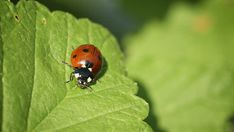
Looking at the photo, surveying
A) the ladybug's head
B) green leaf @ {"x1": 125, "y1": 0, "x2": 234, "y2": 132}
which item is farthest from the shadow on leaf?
the ladybug's head

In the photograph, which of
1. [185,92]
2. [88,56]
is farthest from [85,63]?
[185,92]

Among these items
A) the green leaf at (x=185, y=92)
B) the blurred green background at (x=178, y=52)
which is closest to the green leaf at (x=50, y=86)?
the green leaf at (x=185, y=92)

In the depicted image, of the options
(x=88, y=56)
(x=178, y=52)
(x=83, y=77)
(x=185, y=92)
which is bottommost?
(x=178, y=52)

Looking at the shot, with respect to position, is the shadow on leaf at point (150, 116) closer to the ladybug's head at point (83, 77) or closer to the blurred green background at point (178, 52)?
the blurred green background at point (178, 52)

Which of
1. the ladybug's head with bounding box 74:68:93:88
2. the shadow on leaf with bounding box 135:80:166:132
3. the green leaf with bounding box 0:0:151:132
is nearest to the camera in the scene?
the green leaf with bounding box 0:0:151:132

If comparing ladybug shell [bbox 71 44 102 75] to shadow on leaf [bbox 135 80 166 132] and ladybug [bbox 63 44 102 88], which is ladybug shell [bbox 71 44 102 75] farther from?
shadow on leaf [bbox 135 80 166 132]

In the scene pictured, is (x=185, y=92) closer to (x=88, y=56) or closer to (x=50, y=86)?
(x=88, y=56)
